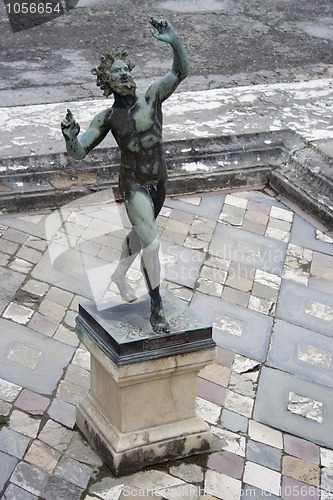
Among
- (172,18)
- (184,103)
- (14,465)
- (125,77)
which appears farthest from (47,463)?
(172,18)

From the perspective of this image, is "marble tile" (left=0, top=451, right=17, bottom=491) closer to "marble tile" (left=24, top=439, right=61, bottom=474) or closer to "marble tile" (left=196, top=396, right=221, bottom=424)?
"marble tile" (left=24, top=439, right=61, bottom=474)

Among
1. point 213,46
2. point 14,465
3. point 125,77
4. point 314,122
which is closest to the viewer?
point 125,77

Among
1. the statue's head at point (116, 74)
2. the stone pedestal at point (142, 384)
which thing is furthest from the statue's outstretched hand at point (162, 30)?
the stone pedestal at point (142, 384)

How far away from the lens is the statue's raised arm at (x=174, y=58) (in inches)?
155

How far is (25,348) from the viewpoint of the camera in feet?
17.6

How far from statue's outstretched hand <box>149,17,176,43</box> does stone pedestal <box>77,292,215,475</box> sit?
1457mm

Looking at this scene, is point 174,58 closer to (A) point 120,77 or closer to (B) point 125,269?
(A) point 120,77

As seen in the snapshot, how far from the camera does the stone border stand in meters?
6.99

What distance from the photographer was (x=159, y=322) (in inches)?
168

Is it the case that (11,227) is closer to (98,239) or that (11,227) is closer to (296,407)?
(98,239)

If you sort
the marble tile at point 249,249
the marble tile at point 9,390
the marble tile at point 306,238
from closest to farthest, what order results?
the marble tile at point 9,390 < the marble tile at point 249,249 < the marble tile at point 306,238

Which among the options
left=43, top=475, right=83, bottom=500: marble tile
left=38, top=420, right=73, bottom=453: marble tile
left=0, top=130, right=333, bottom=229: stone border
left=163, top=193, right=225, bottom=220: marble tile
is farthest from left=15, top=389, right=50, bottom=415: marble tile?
left=163, top=193, right=225, bottom=220: marble tile

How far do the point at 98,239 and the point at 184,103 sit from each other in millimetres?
2496

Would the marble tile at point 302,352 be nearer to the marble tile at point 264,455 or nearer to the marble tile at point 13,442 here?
the marble tile at point 264,455
